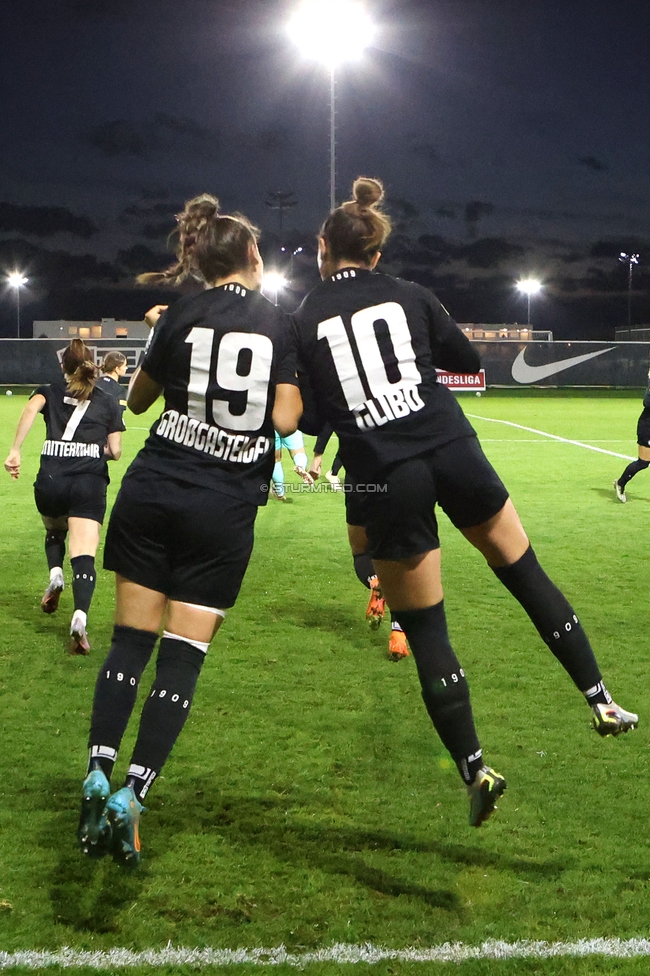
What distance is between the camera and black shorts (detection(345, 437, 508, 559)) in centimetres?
325

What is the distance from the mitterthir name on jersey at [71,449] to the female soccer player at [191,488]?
328cm

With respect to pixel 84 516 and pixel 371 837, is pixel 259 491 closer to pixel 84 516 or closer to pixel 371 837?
pixel 371 837

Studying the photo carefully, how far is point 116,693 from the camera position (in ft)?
10.4

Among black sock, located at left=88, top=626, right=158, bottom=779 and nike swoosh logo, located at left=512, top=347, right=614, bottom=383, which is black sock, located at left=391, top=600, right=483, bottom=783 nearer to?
black sock, located at left=88, top=626, right=158, bottom=779

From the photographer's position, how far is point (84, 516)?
6.40 metres

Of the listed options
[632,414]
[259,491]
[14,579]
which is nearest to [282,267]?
[632,414]

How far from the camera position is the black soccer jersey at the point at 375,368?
10.7 ft

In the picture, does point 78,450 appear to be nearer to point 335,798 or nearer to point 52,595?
point 52,595

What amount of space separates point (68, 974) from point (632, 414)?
26.9 metres

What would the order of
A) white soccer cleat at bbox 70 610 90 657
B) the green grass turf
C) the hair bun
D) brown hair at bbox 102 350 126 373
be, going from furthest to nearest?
brown hair at bbox 102 350 126 373 < white soccer cleat at bbox 70 610 90 657 < the hair bun < the green grass turf

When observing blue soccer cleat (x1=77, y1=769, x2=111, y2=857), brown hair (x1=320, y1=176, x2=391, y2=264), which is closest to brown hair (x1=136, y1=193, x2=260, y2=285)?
brown hair (x1=320, y1=176, x2=391, y2=264)

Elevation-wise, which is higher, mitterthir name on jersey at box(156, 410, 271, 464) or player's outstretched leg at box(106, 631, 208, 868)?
mitterthir name on jersey at box(156, 410, 271, 464)

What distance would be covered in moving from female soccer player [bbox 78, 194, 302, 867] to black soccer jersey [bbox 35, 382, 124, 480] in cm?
327

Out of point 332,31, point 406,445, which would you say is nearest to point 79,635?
point 406,445
